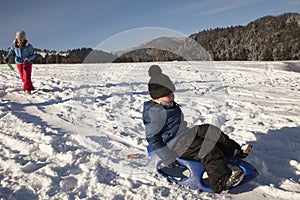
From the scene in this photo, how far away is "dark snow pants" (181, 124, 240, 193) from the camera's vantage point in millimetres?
2488

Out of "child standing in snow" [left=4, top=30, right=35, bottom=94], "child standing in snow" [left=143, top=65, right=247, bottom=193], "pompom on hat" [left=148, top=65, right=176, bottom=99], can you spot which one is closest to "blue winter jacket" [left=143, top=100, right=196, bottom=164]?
"child standing in snow" [left=143, top=65, right=247, bottom=193]

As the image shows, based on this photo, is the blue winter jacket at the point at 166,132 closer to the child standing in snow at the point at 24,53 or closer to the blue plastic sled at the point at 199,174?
the blue plastic sled at the point at 199,174

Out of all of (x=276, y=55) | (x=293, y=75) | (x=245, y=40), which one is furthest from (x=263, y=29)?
(x=293, y=75)

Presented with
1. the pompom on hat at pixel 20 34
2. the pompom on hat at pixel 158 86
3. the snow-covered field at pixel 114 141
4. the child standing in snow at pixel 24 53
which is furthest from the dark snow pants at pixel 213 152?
the pompom on hat at pixel 20 34

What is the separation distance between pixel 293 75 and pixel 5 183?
36.8 feet

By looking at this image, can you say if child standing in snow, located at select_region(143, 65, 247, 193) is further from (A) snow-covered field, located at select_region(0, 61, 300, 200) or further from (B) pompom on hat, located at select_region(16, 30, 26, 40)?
(B) pompom on hat, located at select_region(16, 30, 26, 40)

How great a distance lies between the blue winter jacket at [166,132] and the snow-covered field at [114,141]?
33cm

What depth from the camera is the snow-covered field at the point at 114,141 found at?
2.66 meters

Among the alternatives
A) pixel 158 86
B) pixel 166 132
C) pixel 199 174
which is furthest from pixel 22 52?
pixel 199 174

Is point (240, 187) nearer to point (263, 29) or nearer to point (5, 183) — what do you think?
point (5, 183)

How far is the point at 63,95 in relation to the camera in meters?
7.31

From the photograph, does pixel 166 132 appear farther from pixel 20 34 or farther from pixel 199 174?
pixel 20 34

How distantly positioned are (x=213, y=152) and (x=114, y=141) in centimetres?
180

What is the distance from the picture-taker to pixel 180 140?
9.21ft
